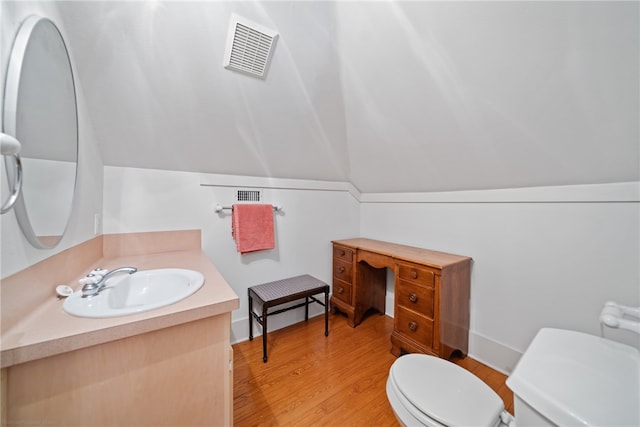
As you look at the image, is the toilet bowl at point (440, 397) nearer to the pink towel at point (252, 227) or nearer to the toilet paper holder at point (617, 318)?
the toilet paper holder at point (617, 318)

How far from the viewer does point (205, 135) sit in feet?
5.20

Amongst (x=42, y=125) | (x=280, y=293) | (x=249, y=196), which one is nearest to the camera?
(x=42, y=125)

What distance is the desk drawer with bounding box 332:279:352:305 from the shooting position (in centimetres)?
227

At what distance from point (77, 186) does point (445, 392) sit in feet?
5.96

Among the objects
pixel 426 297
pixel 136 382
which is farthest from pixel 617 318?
pixel 136 382

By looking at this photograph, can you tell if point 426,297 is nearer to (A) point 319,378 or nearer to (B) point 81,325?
(A) point 319,378

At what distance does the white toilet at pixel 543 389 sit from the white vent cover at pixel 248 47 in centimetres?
171

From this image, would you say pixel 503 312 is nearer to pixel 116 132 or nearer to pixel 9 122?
pixel 9 122

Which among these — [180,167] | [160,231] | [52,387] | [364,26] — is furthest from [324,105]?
[52,387]

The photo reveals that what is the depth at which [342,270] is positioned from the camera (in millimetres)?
2330

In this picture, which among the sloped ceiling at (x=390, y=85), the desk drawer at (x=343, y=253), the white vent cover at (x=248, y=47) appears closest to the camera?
the sloped ceiling at (x=390, y=85)

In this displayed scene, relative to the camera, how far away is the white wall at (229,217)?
1.56 meters

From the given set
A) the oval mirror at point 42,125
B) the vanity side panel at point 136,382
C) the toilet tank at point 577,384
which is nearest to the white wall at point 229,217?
the oval mirror at point 42,125

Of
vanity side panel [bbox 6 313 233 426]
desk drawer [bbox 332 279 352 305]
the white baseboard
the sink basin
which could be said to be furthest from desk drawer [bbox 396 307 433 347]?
the sink basin
